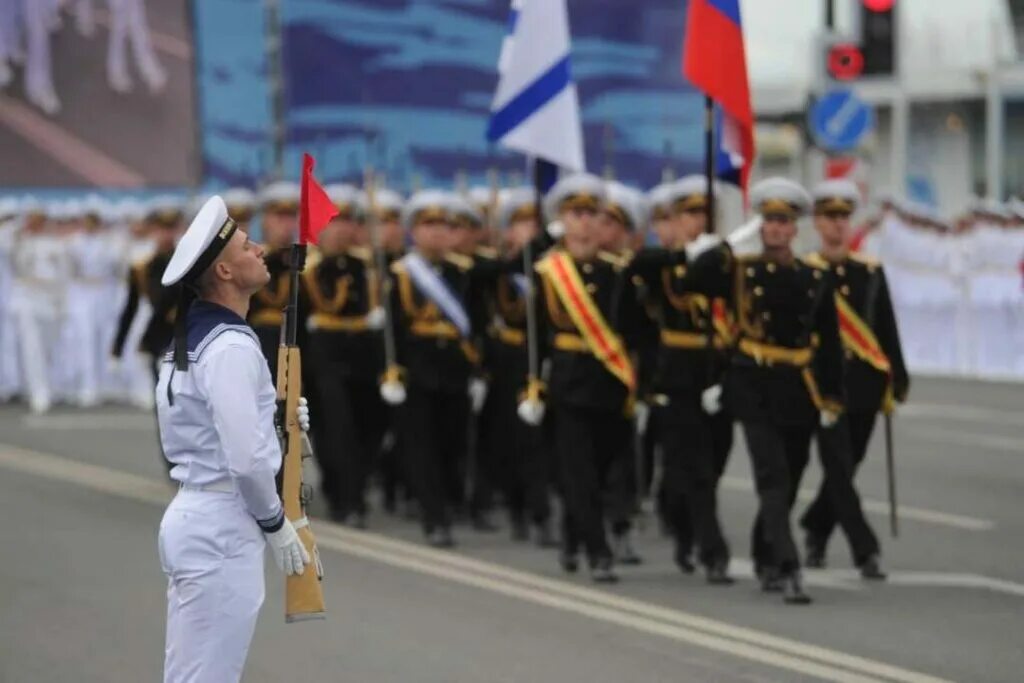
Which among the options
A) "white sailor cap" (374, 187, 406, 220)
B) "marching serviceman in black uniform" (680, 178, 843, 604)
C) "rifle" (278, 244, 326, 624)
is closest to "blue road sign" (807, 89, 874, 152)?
"white sailor cap" (374, 187, 406, 220)

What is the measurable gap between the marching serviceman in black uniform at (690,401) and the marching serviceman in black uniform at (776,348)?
1.26ft

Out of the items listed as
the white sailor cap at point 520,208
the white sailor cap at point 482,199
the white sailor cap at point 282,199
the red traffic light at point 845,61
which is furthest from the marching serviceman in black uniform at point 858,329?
the red traffic light at point 845,61

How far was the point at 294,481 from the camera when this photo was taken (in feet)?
21.0

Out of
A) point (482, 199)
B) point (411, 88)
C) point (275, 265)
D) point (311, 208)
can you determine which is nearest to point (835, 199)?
point (275, 265)

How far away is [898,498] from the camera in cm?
1478

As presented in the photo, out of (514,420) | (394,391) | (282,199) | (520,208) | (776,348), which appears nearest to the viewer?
(776,348)

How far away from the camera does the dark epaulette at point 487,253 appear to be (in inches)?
535

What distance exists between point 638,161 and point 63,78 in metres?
7.21

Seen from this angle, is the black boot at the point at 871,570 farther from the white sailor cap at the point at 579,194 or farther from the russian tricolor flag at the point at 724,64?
the white sailor cap at the point at 579,194

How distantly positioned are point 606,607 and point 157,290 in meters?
5.81

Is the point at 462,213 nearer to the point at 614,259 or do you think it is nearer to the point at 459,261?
the point at 459,261

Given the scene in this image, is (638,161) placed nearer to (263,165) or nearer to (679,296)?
(263,165)

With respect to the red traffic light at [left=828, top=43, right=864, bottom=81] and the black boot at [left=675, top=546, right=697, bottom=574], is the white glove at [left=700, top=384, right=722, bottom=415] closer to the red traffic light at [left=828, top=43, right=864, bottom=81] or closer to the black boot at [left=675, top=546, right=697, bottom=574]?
the black boot at [left=675, top=546, right=697, bottom=574]

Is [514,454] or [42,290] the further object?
[42,290]
